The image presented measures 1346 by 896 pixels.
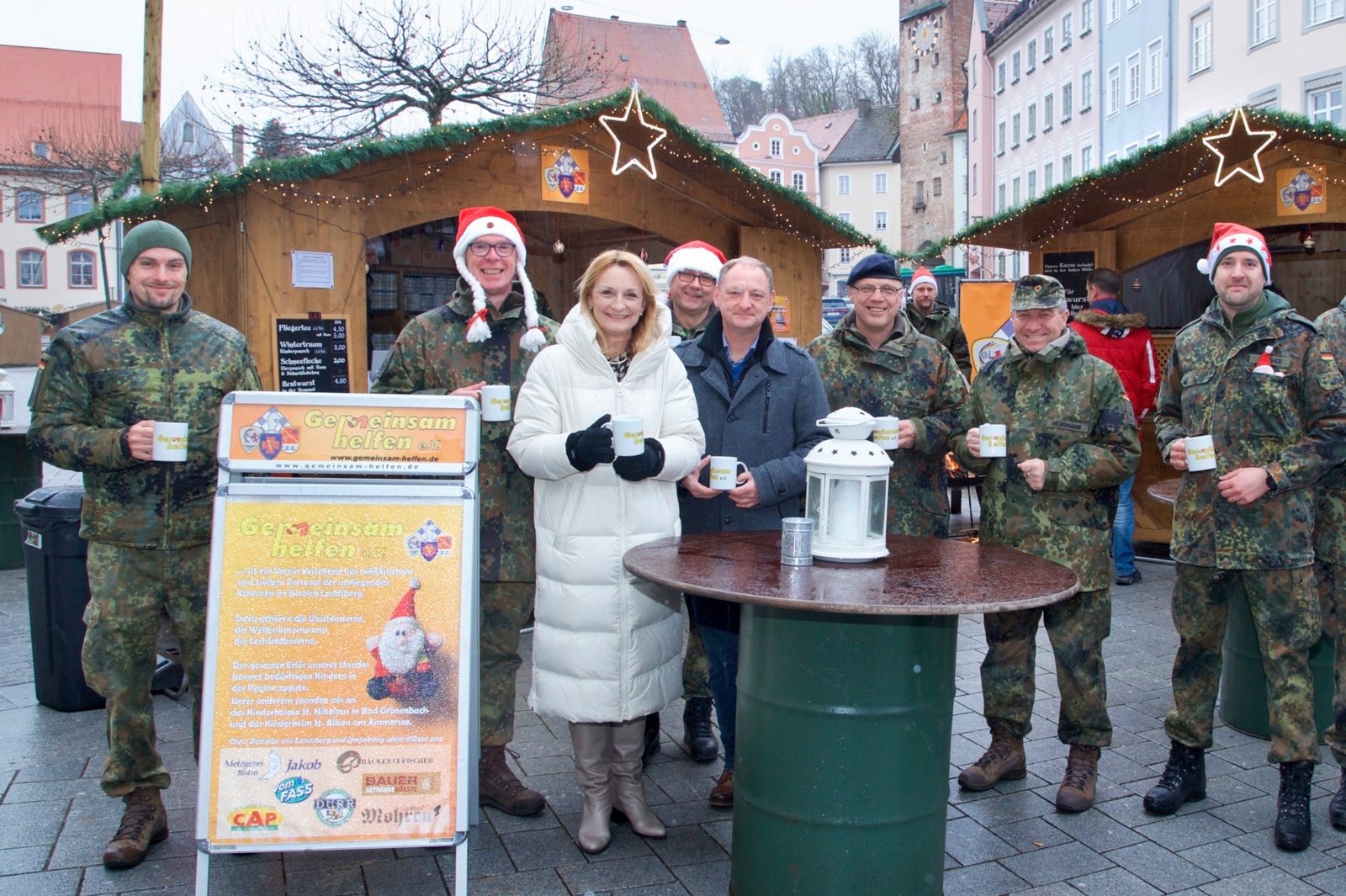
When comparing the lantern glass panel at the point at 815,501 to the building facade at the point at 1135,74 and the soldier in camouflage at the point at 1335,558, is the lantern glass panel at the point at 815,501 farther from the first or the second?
the building facade at the point at 1135,74

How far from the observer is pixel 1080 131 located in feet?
123

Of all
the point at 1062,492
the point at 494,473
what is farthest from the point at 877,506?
the point at 494,473

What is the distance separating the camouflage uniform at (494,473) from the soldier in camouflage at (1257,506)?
2.27 meters

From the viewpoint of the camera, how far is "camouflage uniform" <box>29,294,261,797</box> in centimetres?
339

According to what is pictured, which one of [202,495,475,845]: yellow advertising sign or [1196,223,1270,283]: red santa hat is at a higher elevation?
[1196,223,1270,283]: red santa hat

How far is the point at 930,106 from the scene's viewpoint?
197 feet

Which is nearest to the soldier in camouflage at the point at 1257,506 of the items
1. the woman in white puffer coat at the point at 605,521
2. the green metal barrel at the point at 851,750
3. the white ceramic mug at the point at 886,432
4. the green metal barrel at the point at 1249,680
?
the green metal barrel at the point at 1249,680

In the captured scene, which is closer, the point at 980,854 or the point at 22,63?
the point at 980,854

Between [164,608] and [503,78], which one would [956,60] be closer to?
[503,78]

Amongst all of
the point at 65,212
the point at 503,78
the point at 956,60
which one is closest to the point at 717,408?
the point at 503,78

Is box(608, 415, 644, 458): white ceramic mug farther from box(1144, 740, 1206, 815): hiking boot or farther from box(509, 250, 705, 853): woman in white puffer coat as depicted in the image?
box(1144, 740, 1206, 815): hiking boot

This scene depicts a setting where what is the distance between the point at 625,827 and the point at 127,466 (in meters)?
1.98

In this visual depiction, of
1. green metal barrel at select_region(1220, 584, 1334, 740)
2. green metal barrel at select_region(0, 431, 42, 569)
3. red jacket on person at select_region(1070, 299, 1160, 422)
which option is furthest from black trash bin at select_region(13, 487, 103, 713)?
red jacket on person at select_region(1070, 299, 1160, 422)

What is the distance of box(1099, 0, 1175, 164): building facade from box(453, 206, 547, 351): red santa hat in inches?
1067
